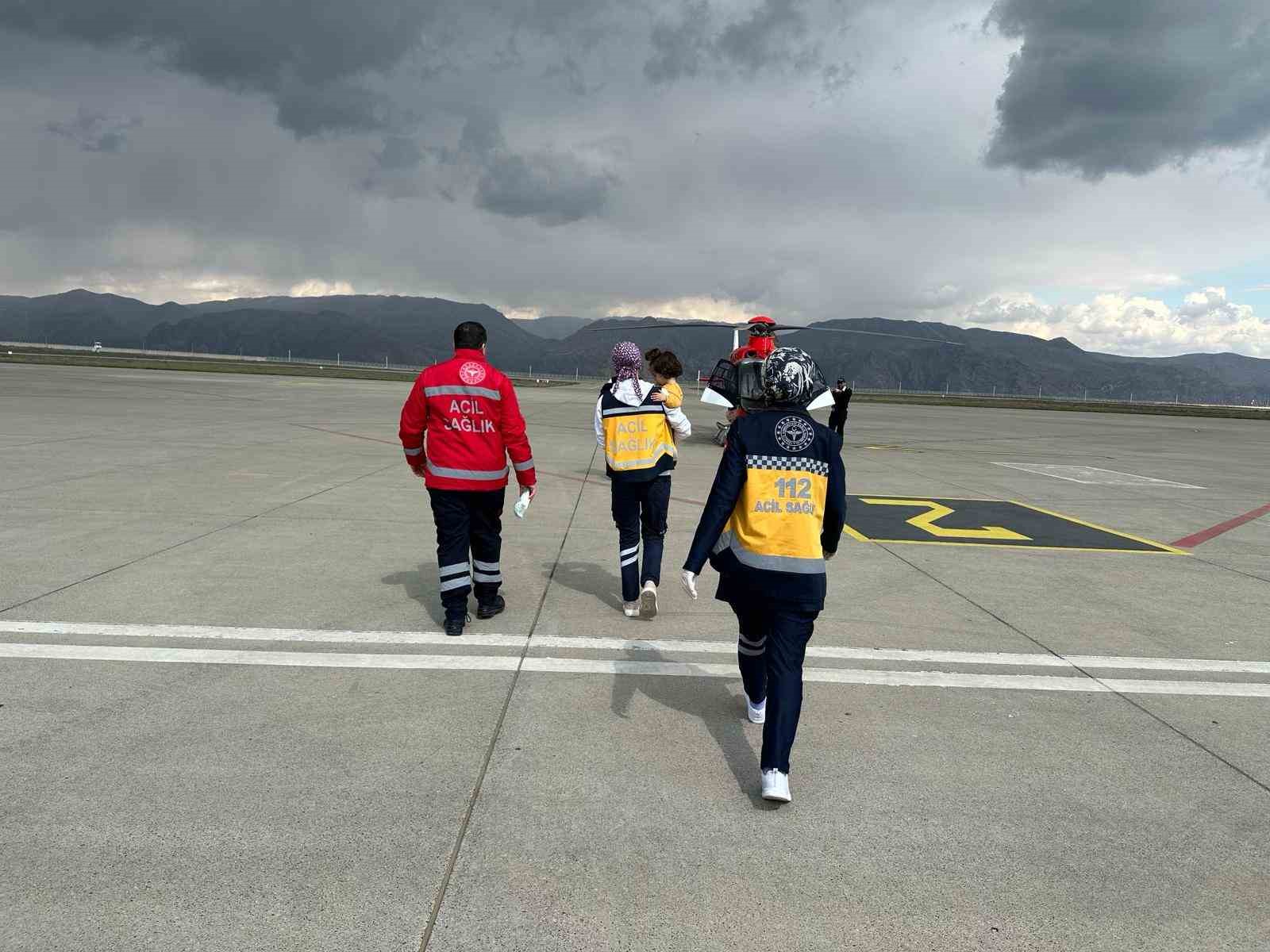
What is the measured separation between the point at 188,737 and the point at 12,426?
15.8m

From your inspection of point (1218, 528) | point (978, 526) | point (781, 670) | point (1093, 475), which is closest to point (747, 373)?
point (781, 670)

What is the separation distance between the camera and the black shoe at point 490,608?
5516mm

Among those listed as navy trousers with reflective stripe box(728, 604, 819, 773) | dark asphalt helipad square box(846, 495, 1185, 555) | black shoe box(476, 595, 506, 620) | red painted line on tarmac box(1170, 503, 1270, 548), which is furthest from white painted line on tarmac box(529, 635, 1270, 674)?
red painted line on tarmac box(1170, 503, 1270, 548)

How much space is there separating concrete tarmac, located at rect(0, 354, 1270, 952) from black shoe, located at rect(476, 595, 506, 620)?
4.9 inches

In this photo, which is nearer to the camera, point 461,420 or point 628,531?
point 461,420

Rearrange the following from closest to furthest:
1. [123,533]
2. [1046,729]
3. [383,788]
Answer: [383,788]
[1046,729]
[123,533]

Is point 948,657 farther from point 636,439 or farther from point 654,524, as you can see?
point 636,439

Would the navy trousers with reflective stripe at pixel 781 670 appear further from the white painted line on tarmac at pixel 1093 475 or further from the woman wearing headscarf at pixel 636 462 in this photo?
the white painted line on tarmac at pixel 1093 475

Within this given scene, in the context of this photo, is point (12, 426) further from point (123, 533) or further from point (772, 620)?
point (772, 620)

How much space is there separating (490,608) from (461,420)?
1368 millimetres

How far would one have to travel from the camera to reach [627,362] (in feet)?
19.5

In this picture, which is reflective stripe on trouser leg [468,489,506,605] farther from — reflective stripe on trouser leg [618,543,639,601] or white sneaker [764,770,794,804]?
white sneaker [764,770,794,804]

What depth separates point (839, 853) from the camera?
114 inches

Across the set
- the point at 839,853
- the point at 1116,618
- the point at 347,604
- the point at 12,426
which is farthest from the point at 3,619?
the point at 12,426
